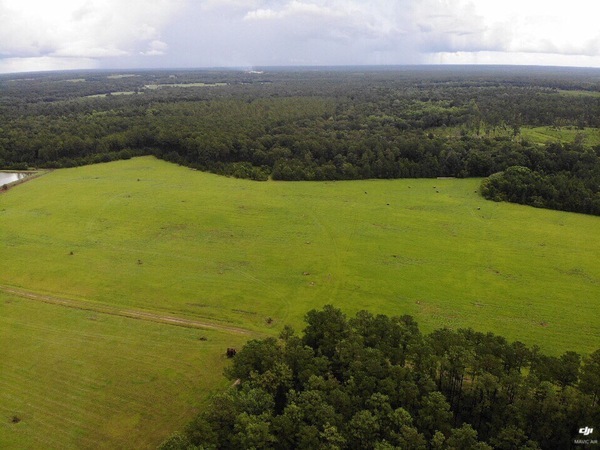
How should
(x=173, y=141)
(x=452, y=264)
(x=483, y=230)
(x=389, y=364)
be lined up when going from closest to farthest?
1. (x=389, y=364)
2. (x=452, y=264)
3. (x=483, y=230)
4. (x=173, y=141)

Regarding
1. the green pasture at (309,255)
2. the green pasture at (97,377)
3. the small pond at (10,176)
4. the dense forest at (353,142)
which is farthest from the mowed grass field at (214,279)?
the small pond at (10,176)

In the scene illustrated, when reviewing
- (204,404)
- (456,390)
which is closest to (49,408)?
(204,404)

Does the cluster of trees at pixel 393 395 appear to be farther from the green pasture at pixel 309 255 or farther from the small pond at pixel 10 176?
the small pond at pixel 10 176

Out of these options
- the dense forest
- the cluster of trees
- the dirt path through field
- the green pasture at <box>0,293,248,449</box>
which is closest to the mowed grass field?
the green pasture at <box>0,293,248,449</box>

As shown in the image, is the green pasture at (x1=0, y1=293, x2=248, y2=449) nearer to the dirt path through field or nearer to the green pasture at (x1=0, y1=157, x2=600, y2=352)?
the dirt path through field

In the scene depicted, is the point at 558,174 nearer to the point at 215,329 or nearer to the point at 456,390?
the point at 456,390

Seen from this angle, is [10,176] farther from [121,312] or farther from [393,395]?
[393,395]

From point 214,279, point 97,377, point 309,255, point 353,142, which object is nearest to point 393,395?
point 97,377
